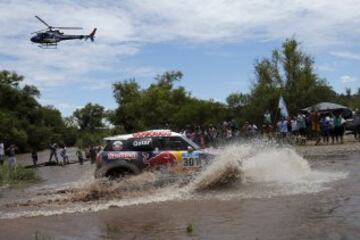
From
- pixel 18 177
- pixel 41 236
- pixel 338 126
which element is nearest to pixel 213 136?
pixel 338 126

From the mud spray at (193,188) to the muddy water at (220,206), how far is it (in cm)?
3

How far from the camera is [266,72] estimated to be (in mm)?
57375

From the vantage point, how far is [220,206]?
1302 centimetres

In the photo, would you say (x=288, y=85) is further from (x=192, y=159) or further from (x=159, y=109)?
(x=192, y=159)

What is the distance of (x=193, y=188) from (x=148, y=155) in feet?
6.12

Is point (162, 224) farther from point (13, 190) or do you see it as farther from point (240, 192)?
point (13, 190)

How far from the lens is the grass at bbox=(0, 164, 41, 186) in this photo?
2511 centimetres

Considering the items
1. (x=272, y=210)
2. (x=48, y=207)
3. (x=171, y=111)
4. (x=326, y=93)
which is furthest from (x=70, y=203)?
(x=171, y=111)

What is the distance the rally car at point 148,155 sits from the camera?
16.5 m

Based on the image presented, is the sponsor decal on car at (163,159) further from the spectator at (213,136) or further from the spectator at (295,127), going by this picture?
the spectator at (213,136)

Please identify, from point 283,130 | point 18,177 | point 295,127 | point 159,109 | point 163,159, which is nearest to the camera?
point 163,159

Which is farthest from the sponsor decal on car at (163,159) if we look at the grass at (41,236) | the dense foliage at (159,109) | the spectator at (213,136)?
the dense foliage at (159,109)

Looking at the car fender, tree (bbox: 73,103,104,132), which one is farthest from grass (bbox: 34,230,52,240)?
tree (bbox: 73,103,104,132)

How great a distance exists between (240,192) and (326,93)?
4133 cm
